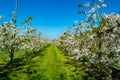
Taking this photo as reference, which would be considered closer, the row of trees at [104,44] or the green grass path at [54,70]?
the row of trees at [104,44]

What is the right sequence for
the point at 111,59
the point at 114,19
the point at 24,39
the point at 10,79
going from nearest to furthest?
the point at 114,19 → the point at 111,59 → the point at 10,79 → the point at 24,39

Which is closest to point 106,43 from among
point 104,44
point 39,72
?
point 104,44

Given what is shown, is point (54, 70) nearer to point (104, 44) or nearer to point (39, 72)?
point (39, 72)

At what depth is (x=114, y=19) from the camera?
23875 millimetres

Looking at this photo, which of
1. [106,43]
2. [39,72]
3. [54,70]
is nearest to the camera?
[106,43]

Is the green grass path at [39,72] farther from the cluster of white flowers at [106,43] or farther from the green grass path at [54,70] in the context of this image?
the cluster of white flowers at [106,43]

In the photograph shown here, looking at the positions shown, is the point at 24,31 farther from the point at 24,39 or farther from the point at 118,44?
the point at 118,44

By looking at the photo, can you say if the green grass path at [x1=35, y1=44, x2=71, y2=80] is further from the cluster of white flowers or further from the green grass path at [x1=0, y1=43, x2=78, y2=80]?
the cluster of white flowers

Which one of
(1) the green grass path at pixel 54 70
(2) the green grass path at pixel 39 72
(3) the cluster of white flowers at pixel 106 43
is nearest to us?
(3) the cluster of white flowers at pixel 106 43

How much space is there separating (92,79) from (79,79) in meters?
1.36

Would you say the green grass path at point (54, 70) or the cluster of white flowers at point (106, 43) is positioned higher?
the cluster of white flowers at point (106, 43)

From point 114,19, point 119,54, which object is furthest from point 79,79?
point 114,19

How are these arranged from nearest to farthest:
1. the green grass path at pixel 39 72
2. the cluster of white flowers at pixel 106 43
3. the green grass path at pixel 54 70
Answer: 1. the cluster of white flowers at pixel 106 43
2. the green grass path at pixel 39 72
3. the green grass path at pixel 54 70

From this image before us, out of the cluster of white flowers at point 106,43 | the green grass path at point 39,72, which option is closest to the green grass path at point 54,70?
the green grass path at point 39,72
